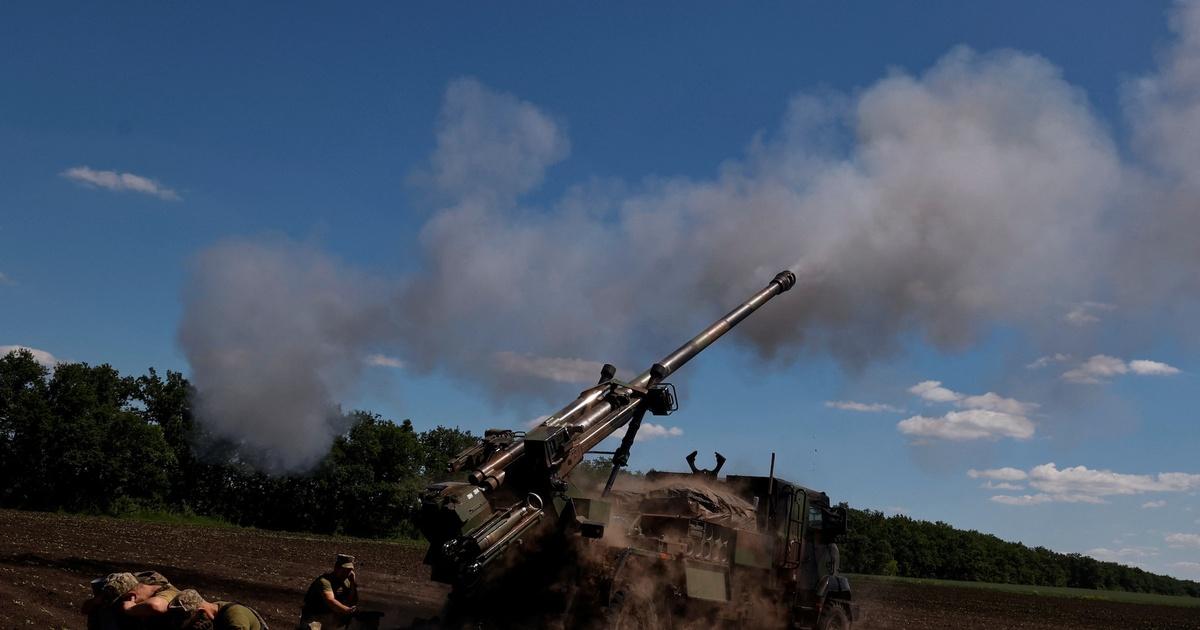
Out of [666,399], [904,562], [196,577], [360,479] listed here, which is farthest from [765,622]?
[904,562]

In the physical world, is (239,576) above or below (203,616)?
below

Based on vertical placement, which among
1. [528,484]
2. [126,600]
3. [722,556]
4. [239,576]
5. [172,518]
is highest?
[528,484]

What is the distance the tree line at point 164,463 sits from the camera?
52812 mm

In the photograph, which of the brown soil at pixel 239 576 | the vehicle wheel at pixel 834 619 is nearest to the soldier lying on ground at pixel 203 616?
the brown soil at pixel 239 576

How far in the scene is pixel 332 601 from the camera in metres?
10.7

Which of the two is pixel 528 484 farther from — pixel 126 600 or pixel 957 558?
pixel 957 558

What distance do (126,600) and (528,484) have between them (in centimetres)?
703

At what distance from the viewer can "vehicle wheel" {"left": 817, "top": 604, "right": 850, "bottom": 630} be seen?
1700 centimetres

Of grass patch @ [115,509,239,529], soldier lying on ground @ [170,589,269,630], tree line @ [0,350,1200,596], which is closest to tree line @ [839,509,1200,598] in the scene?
tree line @ [0,350,1200,596]

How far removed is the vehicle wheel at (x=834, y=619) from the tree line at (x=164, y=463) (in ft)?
101

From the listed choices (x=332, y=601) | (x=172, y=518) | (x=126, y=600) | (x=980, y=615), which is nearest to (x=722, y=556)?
(x=332, y=601)

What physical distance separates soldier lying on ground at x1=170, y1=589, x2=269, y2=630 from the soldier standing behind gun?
3.86 meters

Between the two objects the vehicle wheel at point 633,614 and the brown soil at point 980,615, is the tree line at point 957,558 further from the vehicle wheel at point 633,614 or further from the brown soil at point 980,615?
the vehicle wheel at point 633,614

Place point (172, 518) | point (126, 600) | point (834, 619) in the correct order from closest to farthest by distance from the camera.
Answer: point (126, 600)
point (834, 619)
point (172, 518)
